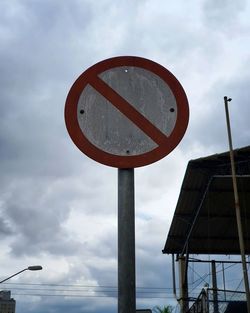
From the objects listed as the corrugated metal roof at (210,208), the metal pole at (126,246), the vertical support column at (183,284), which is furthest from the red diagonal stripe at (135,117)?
the vertical support column at (183,284)

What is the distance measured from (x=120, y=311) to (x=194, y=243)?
1006 inches

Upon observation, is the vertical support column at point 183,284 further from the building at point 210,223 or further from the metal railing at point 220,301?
the metal railing at point 220,301

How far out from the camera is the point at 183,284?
2688 centimetres

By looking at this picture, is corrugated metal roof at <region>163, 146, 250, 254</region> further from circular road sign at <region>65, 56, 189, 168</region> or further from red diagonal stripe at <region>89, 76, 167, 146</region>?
red diagonal stripe at <region>89, 76, 167, 146</region>

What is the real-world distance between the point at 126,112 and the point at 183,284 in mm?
24857

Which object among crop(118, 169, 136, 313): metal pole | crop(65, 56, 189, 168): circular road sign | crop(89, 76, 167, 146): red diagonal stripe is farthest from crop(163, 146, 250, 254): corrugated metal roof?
crop(118, 169, 136, 313): metal pole

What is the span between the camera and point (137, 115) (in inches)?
118

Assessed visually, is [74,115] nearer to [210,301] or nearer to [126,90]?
[126,90]

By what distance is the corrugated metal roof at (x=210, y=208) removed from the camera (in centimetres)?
2027

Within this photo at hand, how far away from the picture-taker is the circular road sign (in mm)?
2969

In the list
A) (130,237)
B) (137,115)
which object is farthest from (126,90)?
(130,237)

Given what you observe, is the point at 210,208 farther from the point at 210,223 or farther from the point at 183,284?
the point at 183,284

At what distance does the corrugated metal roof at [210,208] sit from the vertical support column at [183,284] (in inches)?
21.9

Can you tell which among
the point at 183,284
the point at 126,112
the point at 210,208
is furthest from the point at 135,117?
the point at 183,284
